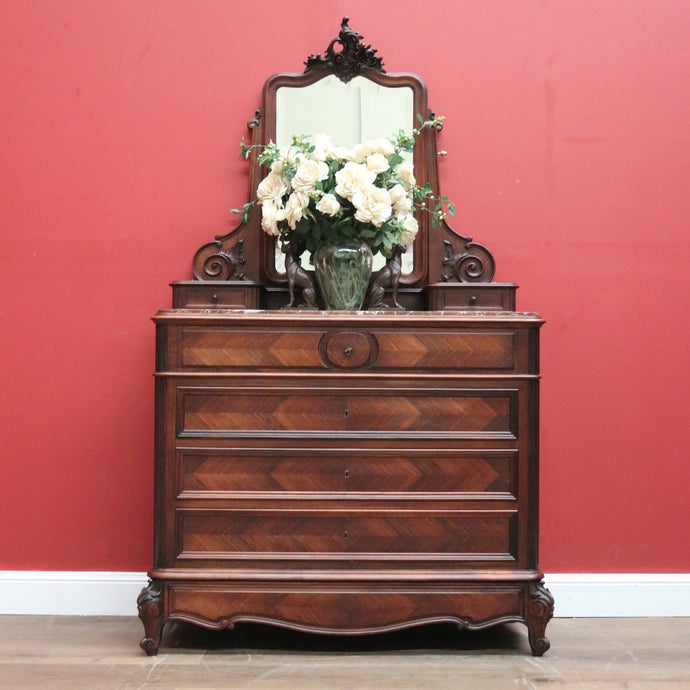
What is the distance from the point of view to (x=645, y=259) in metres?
3.30

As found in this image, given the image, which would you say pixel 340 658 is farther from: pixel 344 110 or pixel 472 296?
pixel 344 110

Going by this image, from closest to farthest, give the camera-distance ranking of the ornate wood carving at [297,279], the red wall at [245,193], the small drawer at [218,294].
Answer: the ornate wood carving at [297,279] → the small drawer at [218,294] → the red wall at [245,193]

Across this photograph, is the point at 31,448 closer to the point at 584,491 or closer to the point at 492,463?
the point at 492,463

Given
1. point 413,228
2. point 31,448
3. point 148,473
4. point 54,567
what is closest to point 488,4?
point 413,228

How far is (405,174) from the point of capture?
2.96 metres

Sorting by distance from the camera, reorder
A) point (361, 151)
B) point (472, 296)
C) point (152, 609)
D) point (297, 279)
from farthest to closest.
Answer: point (472, 296) < point (297, 279) < point (361, 151) < point (152, 609)

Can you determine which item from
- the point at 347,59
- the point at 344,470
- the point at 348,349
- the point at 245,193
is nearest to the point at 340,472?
the point at 344,470

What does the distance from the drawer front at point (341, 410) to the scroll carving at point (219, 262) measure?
0.64m

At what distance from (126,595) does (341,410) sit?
123 centimetres

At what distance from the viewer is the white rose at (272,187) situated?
294cm

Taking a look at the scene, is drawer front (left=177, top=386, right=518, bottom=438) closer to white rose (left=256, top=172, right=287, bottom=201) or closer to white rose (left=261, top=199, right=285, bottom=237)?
white rose (left=261, top=199, right=285, bottom=237)

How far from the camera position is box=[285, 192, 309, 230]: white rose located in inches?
112

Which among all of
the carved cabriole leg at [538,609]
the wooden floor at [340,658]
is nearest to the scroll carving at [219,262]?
the wooden floor at [340,658]

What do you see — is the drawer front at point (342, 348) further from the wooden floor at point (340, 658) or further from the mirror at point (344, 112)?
the wooden floor at point (340, 658)
